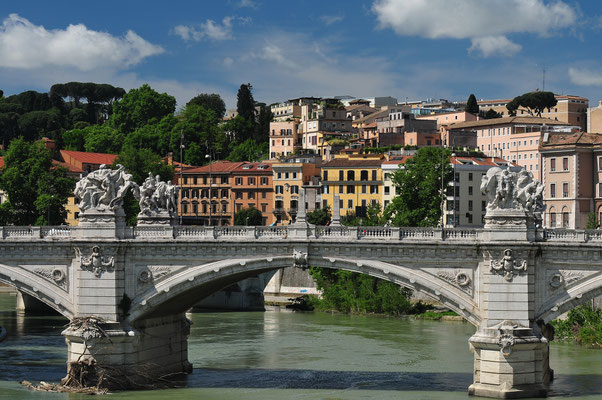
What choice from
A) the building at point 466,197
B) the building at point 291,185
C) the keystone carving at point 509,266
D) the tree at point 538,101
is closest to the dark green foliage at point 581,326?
the keystone carving at point 509,266

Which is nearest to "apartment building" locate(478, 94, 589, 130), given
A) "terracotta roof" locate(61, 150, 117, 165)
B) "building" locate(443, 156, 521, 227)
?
"building" locate(443, 156, 521, 227)

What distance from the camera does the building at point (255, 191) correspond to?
8738cm

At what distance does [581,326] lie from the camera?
4694 centimetres

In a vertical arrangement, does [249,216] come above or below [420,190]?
below

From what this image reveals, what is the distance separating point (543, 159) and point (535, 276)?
42.8 m

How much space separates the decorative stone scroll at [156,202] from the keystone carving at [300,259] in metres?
5.06

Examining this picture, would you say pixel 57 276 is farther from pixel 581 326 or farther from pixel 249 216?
pixel 249 216

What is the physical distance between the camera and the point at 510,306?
3253cm

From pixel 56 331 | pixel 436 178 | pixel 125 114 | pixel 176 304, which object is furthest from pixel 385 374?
pixel 125 114

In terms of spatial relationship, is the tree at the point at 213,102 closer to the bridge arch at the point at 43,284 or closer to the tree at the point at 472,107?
the tree at the point at 472,107

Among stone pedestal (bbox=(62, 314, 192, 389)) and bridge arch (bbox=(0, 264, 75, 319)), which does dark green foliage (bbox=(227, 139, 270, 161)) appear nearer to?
bridge arch (bbox=(0, 264, 75, 319))

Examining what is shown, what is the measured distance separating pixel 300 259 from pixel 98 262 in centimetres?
610

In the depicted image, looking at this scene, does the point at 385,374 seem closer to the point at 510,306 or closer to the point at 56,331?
the point at 510,306

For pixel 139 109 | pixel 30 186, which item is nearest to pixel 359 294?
pixel 30 186
